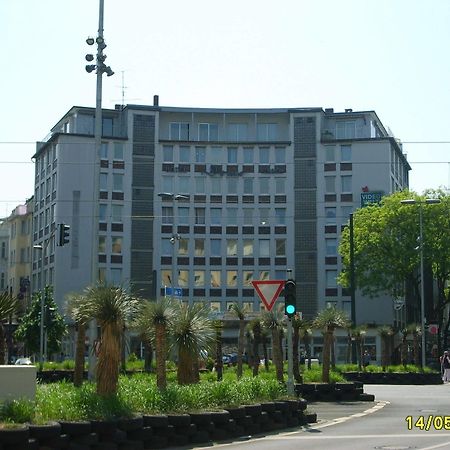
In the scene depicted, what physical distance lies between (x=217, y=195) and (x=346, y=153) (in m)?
12.4

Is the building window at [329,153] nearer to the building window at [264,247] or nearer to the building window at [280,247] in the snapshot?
the building window at [280,247]

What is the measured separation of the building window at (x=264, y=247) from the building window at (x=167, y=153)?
444 inches

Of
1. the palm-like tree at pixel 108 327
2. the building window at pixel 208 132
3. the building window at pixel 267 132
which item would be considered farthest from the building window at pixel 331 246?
the palm-like tree at pixel 108 327

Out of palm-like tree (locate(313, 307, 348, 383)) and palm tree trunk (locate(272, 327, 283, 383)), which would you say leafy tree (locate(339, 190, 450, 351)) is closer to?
palm-like tree (locate(313, 307, 348, 383))

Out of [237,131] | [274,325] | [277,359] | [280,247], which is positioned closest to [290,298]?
[277,359]

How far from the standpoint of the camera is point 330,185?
254ft

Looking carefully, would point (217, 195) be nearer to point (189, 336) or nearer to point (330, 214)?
point (330, 214)

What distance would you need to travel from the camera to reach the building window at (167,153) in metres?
78.4

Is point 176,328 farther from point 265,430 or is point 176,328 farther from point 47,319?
point 47,319

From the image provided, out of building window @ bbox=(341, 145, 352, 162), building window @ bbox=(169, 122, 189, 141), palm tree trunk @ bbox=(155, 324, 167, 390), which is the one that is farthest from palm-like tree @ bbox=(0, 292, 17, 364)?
building window @ bbox=(169, 122, 189, 141)

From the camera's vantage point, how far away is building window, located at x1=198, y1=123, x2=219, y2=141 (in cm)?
8012

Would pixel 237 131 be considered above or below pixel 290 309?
above

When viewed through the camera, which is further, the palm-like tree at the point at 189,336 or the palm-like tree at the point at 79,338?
the palm-like tree at the point at 189,336

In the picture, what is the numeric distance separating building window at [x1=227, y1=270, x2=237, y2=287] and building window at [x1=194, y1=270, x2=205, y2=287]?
7.57ft
